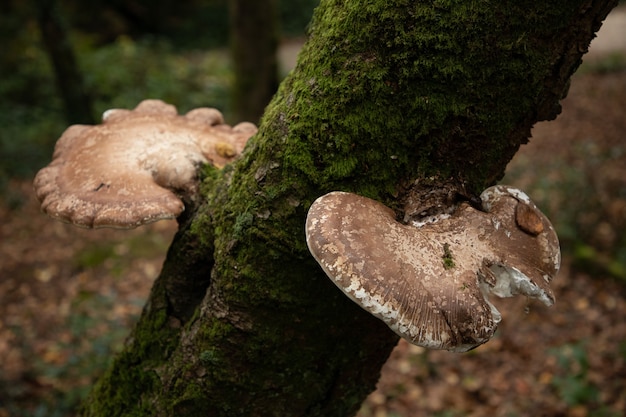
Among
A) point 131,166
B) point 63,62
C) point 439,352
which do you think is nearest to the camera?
point 131,166

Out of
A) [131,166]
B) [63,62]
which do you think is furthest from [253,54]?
[131,166]

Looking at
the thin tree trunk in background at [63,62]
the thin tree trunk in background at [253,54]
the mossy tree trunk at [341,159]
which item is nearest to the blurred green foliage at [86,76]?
the thin tree trunk in background at [63,62]

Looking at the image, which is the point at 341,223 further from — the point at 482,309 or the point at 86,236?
the point at 86,236

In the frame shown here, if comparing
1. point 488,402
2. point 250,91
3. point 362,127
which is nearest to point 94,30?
point 250,91

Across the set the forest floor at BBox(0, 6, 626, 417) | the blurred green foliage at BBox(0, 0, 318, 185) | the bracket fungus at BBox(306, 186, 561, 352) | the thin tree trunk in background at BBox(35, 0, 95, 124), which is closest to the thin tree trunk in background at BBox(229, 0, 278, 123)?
the forest floor at BBox(0, 6, 626, 417)

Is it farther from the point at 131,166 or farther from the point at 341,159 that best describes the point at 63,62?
the point at 341,159

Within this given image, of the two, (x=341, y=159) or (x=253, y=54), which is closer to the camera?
(x=341, y=159)

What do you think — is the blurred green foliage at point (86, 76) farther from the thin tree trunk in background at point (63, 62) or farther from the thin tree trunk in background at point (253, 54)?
the thin tree trunk in background at point (253, 54)
